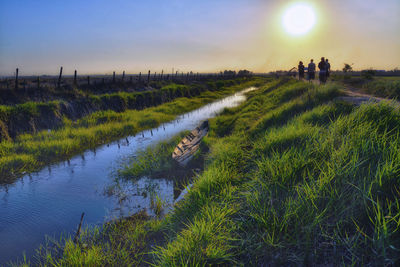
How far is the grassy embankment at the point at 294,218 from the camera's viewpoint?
2768 millimetres

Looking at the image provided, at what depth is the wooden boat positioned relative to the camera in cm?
859

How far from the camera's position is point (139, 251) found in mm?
4230

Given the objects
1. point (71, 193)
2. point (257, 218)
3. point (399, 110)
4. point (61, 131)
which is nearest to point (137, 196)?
point (71, 193)

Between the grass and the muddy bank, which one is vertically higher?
the muddy bank

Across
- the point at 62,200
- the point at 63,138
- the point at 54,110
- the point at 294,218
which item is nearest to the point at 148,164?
the point at 62,200

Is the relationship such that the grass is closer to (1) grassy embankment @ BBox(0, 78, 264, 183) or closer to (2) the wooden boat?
(2) the wooden boat

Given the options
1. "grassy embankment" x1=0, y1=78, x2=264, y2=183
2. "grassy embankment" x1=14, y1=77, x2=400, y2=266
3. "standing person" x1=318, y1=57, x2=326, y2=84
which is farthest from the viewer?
"standing person" x1=318, y1=57, x2=326, y2=84

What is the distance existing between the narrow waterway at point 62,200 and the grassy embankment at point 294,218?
36.2 inches

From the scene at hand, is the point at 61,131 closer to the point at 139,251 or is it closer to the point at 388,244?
the point at 139,251

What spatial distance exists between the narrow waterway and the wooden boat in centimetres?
119

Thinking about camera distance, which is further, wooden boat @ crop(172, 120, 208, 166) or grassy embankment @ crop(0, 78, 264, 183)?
grassy embankment @ crop(0, 78, 264, 183)

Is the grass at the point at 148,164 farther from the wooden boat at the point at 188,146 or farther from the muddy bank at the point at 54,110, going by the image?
the muddy bank at the point at 54,110

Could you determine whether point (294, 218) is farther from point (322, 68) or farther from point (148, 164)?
point (322, 68)

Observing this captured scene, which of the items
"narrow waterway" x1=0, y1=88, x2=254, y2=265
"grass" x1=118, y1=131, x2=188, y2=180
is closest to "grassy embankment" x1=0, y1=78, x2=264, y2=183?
"narrow waterway" x1=0, y1=88, x2=254, y2=265
